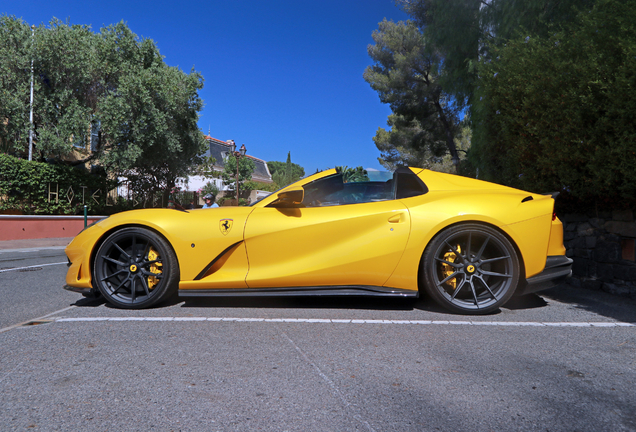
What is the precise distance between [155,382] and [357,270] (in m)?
1.82

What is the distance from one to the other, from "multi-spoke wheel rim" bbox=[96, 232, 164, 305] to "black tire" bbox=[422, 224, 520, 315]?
2318 millimetres

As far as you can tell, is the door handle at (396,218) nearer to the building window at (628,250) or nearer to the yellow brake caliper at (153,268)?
the yellow brake caliper at (153,268)

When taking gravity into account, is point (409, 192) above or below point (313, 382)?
above

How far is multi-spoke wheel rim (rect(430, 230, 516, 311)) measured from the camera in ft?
11.3

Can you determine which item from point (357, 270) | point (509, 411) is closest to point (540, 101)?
point (357, 270)

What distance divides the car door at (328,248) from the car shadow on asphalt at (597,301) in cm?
193

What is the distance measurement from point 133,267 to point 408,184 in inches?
99.4

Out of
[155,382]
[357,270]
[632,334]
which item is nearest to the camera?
[155,382]

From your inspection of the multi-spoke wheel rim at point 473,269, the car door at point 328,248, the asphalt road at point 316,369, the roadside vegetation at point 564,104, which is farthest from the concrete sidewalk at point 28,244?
the multi-spoke wheel rim at point 473,269

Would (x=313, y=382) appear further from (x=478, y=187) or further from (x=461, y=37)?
(x=461, y=37)

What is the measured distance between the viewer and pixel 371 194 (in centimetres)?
377

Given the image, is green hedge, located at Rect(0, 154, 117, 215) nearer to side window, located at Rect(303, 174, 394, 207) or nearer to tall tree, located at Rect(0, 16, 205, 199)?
tall tree, located at Rect(0, 16, 205, 199)

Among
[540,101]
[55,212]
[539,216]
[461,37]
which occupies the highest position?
[461,37]

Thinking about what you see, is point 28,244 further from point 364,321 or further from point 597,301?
point 597,301
